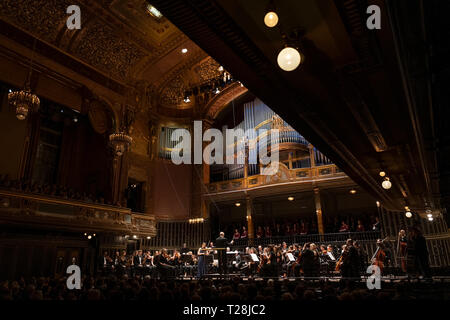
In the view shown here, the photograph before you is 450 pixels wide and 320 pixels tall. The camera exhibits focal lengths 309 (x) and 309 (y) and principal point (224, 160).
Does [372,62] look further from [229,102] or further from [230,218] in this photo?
[230,218]

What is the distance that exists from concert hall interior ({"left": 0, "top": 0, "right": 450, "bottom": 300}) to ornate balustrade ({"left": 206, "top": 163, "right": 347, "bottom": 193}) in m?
0.08

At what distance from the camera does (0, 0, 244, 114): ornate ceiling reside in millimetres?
12137

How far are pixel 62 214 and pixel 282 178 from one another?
1054 centimetres

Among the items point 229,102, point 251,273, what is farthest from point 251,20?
point 229,102

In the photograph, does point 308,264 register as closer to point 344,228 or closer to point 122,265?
point 122,265

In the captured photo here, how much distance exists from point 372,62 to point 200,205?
50.0 ft

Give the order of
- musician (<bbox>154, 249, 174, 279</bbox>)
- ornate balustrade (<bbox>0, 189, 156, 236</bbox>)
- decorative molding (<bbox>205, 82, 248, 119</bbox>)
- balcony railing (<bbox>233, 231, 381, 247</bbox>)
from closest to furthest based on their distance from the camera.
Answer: ornate balustrade (<bbox>0, 189, 156, 236</bbox>) < musician (<bbox>154, 249, 174, 279</bbox>) < balcony railing (<bbox>233, 231, 381, 247</bbox>) < decorative molding (<bbox>205, 82, 248, 119</bbox>)

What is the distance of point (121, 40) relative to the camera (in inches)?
570

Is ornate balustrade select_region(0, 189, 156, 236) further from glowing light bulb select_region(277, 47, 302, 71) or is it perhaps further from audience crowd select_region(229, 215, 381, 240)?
glowing light bulb select_region(277, 47, 302, 71)

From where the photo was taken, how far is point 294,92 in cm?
451

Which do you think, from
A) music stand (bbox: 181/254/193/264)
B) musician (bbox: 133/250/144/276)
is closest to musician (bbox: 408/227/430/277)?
music stand (bbox: 181/254/193/264)

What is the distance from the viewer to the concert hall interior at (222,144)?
352cm

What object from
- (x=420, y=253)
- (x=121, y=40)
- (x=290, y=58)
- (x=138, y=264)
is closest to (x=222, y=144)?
(x=121, y=40)

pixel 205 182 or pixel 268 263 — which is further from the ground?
pixel 205 182
